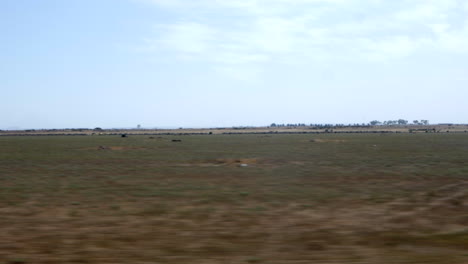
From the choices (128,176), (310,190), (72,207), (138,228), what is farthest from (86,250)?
(128,176)

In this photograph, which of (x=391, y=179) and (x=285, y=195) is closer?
(x=285, y=195)

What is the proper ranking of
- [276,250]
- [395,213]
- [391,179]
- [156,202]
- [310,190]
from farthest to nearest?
A: 1. [391,179]
2. [310,190]
3. [156,202]
4. [395,213]
5. [276,250]

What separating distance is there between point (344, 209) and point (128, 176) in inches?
497

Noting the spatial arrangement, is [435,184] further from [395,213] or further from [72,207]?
[72,207]

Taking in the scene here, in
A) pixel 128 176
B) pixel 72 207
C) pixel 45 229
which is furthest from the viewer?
pixel 128 176

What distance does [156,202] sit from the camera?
15172 mm

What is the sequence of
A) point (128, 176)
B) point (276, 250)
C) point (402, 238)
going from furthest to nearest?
1. point (128, 176)
2. point (402, 238)
3. point (276, 250)

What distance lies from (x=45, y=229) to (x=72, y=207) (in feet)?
10.3

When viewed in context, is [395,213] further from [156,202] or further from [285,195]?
[156,202]

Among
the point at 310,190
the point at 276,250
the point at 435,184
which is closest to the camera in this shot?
the point at 276,250

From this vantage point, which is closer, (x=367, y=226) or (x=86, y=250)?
(x=86, y=250)

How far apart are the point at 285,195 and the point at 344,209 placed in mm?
3155

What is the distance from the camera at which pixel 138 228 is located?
36.7 ft

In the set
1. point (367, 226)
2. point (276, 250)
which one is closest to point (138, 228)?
point (276, 250)
